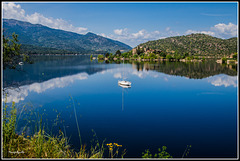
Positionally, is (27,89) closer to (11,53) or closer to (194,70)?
(11,53)

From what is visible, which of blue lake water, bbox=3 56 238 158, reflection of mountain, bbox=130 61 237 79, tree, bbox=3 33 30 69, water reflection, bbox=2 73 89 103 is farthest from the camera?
reflection of mountain, bbox=130 61 237 79

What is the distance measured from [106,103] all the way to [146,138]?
40.3ft

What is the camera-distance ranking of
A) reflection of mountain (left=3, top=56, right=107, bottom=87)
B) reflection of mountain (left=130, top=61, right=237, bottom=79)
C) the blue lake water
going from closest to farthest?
the blue lake water → reflection of mountain (left=3, top=56, right=107, bottom=87) → reflection of mountain (left=130, top=61, right=237, bottom=79)

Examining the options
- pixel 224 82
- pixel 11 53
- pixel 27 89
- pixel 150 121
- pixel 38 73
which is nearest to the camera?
pixel 11 53

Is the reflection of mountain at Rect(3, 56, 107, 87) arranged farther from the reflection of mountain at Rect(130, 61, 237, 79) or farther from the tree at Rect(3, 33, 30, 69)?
the reflection of mountain at Rect(130, 61, 237, 79)

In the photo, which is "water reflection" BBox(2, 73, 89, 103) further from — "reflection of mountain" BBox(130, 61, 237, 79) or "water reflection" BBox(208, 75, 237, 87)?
"reflection of mountain" BBox(130, 61, 237, 79)

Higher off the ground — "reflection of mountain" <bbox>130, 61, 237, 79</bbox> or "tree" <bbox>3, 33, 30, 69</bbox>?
"tree" <bbox>3, 33, 30, 69</bbox>

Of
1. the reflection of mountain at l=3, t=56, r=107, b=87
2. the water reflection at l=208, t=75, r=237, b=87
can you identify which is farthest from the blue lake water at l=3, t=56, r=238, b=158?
the water reflection at l=208, t=75, r=237, b=87

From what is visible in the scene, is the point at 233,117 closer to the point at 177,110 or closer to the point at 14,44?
the point at 177,110

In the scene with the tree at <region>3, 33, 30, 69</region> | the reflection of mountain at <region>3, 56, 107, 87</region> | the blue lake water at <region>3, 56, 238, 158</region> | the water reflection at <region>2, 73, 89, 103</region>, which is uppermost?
the tree at <region>3, 33, 30, 69</region>

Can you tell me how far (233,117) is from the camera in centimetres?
2089

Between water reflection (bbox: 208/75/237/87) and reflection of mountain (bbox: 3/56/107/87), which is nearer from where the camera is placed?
water reflection (bbox: 208/75/237/87)

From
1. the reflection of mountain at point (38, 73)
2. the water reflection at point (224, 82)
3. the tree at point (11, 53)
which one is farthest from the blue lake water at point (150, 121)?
the water reflection at point (224, 82)

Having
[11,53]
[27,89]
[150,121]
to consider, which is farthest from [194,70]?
[11,53]
